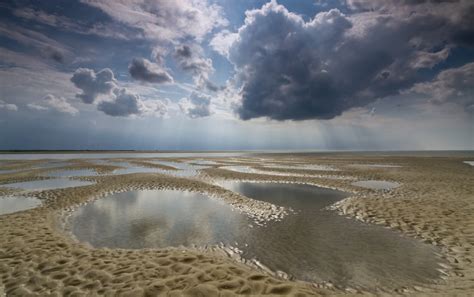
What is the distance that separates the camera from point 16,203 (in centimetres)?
1705

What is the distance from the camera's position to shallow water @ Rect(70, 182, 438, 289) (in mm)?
7570

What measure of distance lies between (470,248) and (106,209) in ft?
65.3

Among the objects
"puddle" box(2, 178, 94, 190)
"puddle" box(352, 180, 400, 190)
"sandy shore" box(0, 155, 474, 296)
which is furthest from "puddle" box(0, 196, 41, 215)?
"puddle" box(352, 180, 400, 190)

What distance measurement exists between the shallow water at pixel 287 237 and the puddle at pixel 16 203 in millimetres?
4143

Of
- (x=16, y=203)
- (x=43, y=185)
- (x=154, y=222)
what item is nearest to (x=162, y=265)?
(x=154, y=222)

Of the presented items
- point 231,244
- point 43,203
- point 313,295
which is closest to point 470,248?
point 313,295

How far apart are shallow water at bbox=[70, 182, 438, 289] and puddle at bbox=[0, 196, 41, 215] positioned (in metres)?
4.14

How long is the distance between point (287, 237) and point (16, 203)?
20.5 m

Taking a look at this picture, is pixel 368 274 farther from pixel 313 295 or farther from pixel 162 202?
pixel 162 202

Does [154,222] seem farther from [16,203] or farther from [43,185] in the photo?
[43,185]

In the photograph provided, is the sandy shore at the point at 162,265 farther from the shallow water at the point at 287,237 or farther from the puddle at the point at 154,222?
the puddle at the point at 154,222

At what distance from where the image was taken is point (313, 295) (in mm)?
6008

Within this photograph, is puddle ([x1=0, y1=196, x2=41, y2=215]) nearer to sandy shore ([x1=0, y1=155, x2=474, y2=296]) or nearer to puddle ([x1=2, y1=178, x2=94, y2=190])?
sandy shore ([x1=0, y1=155, x2=474, y2=296])

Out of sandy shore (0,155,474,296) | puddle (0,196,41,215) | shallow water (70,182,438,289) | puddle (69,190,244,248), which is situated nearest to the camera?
sandy shore (0,155,474,296)
